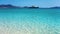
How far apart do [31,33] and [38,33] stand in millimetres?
285

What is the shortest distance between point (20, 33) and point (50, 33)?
120 centimetres

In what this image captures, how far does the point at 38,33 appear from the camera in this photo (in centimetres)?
700

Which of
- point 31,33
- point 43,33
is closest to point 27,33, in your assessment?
point 31,33

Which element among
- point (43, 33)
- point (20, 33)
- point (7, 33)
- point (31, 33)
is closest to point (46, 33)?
point (43, 33)

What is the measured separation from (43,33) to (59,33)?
63 cm

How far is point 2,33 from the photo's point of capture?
22.6 ft

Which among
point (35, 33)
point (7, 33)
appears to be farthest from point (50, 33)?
point (7, 33)

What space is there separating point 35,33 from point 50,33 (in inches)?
23.7

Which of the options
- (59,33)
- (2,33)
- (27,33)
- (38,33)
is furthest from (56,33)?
(2,33)

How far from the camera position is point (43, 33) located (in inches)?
274

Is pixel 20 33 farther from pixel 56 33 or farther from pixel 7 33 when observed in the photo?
pixel 56 33

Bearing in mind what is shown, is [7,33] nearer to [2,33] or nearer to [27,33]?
[2,33]

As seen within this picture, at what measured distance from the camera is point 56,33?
685 centimetres

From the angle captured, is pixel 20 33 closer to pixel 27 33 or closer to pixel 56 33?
pixel 27 33
